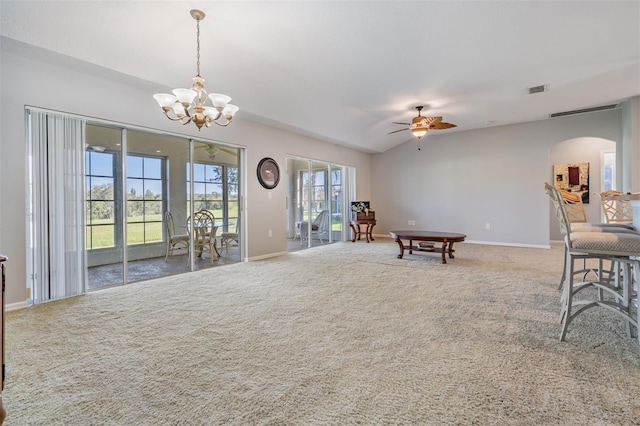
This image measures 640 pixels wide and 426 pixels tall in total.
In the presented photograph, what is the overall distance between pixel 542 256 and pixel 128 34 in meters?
7.09

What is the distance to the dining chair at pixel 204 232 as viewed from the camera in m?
4.87

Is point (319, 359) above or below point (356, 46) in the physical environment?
below

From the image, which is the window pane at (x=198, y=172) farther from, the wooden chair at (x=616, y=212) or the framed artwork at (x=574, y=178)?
the framed artwork at (x=574, y=178)

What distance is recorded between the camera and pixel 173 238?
476 cm

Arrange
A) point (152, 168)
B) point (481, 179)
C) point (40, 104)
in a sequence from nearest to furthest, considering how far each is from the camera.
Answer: point (40, 104) < point (152, 168) < point (481, 179)


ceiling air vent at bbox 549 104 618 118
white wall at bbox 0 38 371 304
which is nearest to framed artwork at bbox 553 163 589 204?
ceiling air vent at bbox 549 104 618 118

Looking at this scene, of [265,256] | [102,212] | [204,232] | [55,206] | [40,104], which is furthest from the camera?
[265,256]

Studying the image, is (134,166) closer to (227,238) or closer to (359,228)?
(227,238)

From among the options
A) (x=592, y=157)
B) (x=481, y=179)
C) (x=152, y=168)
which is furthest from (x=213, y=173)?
(x=592, y=157)

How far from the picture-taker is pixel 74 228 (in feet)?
11.3

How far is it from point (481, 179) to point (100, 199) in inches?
306

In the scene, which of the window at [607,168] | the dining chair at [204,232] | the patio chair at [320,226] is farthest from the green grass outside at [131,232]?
the window at [607,168]

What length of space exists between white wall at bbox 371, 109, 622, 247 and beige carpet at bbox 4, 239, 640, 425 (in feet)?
13.4

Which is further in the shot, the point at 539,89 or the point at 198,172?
the point at 198,172
